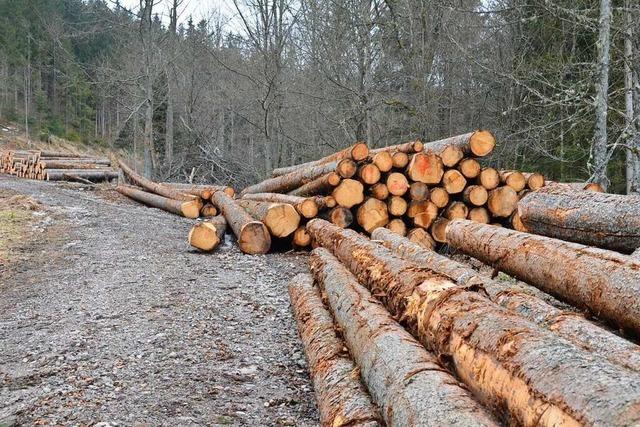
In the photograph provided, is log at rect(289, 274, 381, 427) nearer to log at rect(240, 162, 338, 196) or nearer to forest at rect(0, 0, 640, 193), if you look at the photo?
log at rect(240, 162, 338, 196)

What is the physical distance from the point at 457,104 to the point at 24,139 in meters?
35.2

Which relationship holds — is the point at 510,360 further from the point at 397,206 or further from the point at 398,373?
the point at 397,206

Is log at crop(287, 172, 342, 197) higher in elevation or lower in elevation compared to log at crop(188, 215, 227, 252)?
higher

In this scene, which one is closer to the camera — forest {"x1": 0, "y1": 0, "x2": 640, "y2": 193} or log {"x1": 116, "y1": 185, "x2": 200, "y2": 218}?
forest {"x1": 0, "y1": 0, "x2": 640, "y2": 193}

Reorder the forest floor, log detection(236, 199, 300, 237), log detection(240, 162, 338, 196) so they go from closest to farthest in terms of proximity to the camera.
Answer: the forest floor, log detection(236, 199, 300, 237), log detection(240, 162, 338, 196)

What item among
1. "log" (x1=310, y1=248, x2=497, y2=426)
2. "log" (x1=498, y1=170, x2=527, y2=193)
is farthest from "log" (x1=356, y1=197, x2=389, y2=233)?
"log" (x1=310, y1=248, x2=497, y2=426)

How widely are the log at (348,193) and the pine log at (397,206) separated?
49 cm

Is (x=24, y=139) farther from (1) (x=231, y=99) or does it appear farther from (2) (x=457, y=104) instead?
(2) (x=457, y=104)

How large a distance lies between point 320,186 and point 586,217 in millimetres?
4497

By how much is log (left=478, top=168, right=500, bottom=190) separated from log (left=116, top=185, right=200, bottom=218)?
22.4 ft

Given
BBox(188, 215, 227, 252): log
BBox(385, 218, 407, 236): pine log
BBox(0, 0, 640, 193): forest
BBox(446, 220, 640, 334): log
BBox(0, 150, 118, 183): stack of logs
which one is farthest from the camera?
BBox(0, 150, 118, 183): stack of logs

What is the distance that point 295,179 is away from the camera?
10.2 meters

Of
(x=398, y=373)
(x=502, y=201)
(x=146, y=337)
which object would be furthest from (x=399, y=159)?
(x=398, y=373)

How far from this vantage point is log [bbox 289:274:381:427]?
96.2 inches
